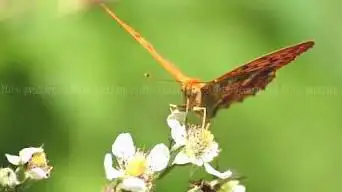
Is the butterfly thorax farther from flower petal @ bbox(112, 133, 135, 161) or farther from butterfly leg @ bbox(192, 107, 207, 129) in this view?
flower petal @ bbox(112, 133, 135, 161)

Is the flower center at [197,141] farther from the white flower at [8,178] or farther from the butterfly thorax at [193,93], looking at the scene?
the white flower at [8,178]

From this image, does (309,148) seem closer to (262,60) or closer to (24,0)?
(24,0)

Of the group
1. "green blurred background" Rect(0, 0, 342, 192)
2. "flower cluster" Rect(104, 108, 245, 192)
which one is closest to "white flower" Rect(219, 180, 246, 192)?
"flower cluster" Rect(104, 108, 245, 192)

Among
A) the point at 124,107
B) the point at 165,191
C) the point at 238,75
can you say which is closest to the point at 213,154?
the point at 238,75

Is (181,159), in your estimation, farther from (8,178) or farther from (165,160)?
(8,178)

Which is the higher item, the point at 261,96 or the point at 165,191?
the point at 261,96

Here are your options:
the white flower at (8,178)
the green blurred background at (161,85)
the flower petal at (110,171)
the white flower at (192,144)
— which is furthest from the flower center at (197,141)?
the green blurred background at (161,85)
